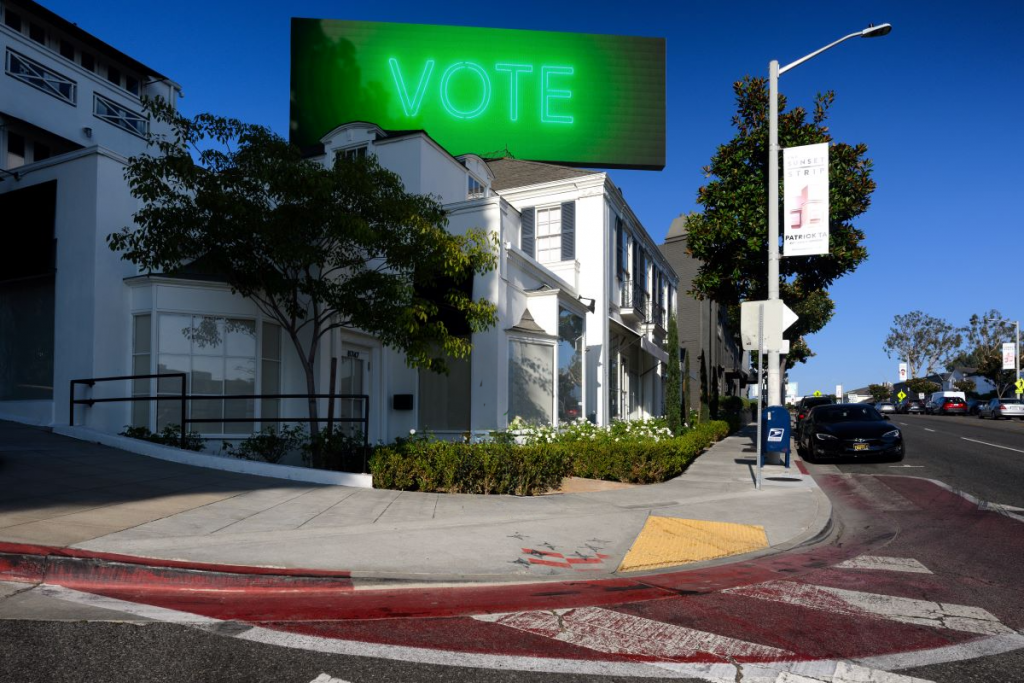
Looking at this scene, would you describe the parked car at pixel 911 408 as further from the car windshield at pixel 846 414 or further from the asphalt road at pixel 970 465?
the car windshield at pixel 846 414

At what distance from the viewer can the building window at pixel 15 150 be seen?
82.8 feet

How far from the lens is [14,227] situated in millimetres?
14344

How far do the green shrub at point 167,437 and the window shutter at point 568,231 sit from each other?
41.1ft

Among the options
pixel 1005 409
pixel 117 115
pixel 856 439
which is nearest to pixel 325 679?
pixel 856 439

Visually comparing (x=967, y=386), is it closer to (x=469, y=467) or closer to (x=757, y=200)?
(x=757, y=200)

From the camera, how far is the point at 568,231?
73.0 ft

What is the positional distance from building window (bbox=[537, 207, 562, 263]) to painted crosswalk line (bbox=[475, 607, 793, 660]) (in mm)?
17591

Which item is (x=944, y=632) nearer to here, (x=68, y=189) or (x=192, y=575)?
(x=192, y=575)

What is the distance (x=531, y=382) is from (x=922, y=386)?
8847 centimetres

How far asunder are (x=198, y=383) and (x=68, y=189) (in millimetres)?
4369

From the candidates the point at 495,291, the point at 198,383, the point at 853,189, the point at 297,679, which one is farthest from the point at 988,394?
the point at 297,679

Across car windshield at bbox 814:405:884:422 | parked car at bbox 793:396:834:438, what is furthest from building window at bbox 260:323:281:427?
parked car at bbox 793:396:834:438

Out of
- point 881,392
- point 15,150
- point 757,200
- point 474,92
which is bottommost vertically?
point 881,392

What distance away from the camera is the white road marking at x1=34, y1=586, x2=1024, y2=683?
3916 millimetres
